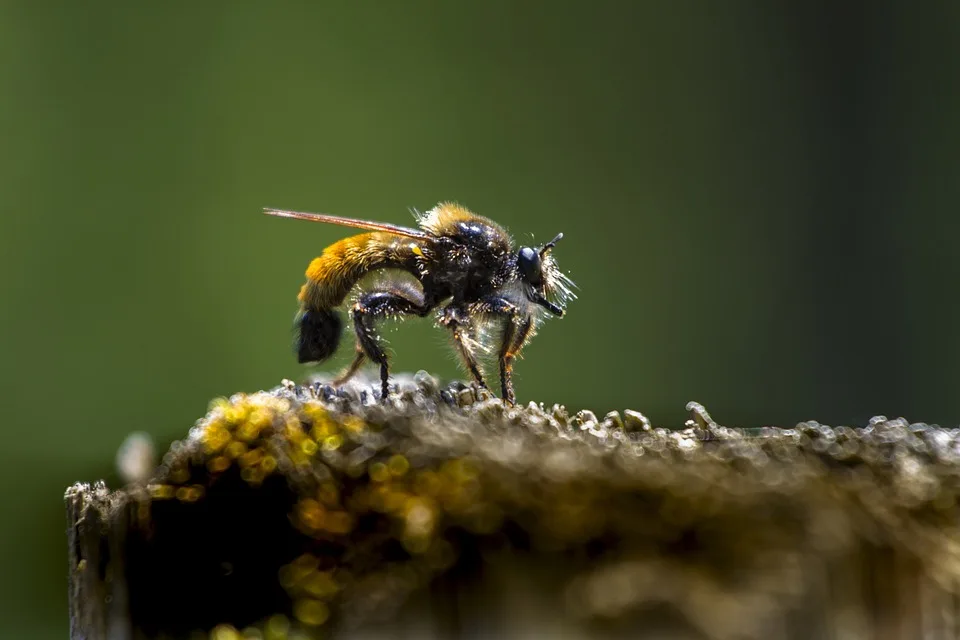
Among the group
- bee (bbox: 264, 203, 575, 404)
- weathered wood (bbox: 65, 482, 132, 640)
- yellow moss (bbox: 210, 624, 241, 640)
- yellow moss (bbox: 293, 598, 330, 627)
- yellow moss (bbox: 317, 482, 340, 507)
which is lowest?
yellow moss (bbox: 210, 624, 241, 640)

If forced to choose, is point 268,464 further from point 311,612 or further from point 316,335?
point 316,335

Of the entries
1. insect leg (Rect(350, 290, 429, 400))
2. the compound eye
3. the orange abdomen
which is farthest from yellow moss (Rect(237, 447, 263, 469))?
the compound eye

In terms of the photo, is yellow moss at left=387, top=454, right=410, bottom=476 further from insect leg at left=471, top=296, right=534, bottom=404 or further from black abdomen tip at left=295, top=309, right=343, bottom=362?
black abdomen tip at left=295, top=309, right=343, bottom=362

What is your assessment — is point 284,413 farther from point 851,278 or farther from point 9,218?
point 851,278

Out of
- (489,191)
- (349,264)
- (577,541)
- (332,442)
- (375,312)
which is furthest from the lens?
(489,191)

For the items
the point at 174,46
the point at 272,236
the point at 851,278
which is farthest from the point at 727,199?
the point at 174,46

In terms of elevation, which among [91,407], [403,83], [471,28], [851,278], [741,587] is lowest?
[741,587]

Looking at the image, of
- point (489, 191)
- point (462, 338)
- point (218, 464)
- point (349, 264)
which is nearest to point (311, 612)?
point (218, 464)
